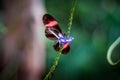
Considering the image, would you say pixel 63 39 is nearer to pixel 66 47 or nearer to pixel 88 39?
pixel 66 47

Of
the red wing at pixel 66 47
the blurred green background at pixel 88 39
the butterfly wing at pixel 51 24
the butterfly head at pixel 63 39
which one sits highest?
the butterfly wing at pixel 51 24

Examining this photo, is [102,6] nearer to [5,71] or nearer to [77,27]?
[77,27]

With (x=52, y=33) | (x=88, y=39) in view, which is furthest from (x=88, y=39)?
(x=52, y=33)

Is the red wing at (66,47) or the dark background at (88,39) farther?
the dark background at (88,39)

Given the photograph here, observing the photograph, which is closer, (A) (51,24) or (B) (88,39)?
(A) (51,24)

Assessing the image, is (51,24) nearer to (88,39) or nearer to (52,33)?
(52,33)

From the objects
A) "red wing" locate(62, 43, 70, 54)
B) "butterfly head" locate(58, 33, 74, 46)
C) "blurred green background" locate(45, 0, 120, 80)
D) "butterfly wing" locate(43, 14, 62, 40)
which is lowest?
"blurred green background" locate(45, 0, 120, 80)

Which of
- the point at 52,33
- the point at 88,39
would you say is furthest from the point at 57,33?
the point at 88,39

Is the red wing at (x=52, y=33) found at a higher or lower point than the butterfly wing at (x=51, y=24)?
lower

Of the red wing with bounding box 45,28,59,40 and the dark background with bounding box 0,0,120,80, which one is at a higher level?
the red wing with bounding box 45,28,59,40
